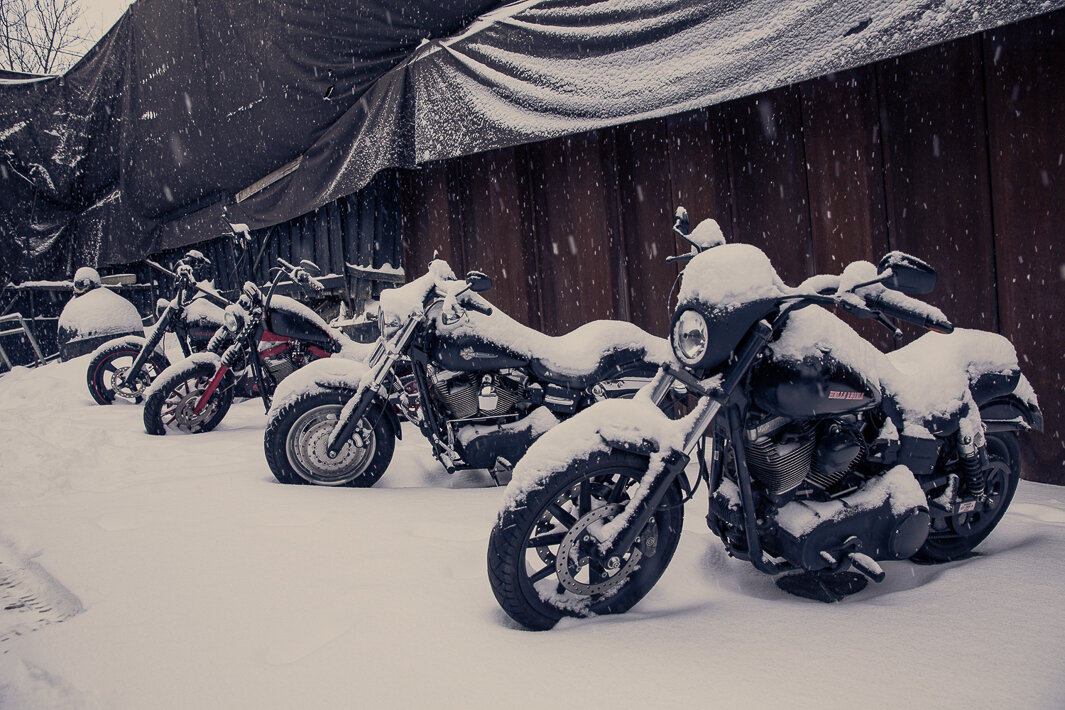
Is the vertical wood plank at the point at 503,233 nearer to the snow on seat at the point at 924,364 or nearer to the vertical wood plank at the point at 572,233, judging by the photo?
the vertical wood plank at the point at 572,233

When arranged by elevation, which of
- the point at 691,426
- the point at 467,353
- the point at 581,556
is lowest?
the point at 581,556

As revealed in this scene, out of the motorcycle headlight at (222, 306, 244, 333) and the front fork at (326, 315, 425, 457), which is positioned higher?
the motorcycle headlight at (222, 306, 244, 333)

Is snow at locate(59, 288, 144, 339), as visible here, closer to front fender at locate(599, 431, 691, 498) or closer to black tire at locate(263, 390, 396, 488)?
black tire at locate(263, 390, 396, 488)

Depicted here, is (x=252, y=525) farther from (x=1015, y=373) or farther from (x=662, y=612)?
(x=1015, y=373)

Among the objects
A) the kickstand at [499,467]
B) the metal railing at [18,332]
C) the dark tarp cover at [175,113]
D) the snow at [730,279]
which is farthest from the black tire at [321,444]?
the metal railing at [18,332]

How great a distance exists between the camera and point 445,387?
12.1 feet

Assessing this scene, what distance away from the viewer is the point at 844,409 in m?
2.13

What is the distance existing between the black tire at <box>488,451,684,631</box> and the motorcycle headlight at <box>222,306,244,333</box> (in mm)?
3767

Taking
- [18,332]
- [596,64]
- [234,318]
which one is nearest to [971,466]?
[596,64]

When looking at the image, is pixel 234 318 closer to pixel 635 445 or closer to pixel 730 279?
pixel 635 445

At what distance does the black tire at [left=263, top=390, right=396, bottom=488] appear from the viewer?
374 centimetres

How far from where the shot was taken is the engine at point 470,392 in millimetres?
3658

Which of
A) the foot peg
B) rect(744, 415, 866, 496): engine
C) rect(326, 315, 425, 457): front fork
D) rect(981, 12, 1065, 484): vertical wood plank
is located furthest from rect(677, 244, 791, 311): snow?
rect(981, 12, 1065, 484): vertical wood plank

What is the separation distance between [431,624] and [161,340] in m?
5.86
